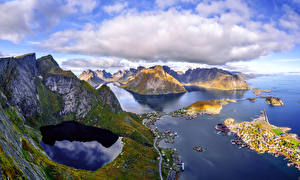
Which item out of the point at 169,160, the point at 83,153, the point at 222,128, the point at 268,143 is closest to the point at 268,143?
the point at 268,143

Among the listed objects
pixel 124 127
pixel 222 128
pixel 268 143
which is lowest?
pixel 222 128

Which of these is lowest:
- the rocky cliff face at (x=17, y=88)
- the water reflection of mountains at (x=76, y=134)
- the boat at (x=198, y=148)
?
the boat at (x=198, y=148)

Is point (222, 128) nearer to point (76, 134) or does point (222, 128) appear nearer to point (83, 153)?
point (83, 153)

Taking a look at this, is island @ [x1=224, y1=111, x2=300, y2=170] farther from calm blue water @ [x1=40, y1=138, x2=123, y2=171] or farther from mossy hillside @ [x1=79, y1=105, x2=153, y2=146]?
calm blue water @ [x1=40, y1=138, x2=123, y2=171]

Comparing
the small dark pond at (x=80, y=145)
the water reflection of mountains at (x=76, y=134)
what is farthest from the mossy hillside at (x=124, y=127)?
the small dark pond at (x=80, y=145)

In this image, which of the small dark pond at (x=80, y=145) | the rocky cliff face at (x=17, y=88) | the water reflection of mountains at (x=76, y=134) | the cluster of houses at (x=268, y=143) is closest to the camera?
the small dark pond at (x=80, y=145)

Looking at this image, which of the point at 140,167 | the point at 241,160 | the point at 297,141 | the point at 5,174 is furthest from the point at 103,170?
the point at 297,141

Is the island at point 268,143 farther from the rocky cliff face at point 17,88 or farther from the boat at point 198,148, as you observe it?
the rocky cliff face at point 17,88

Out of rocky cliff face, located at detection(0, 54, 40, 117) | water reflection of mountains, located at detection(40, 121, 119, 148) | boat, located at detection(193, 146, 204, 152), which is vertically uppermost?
rocky cliff face, located at detection(0, 54, 40, 117)

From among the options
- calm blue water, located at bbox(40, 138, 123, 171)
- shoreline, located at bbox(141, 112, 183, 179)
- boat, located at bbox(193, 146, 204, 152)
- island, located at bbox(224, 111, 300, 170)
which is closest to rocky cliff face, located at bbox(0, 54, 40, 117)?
calm blue water, located at bbox(40, 138, 123, 171)
